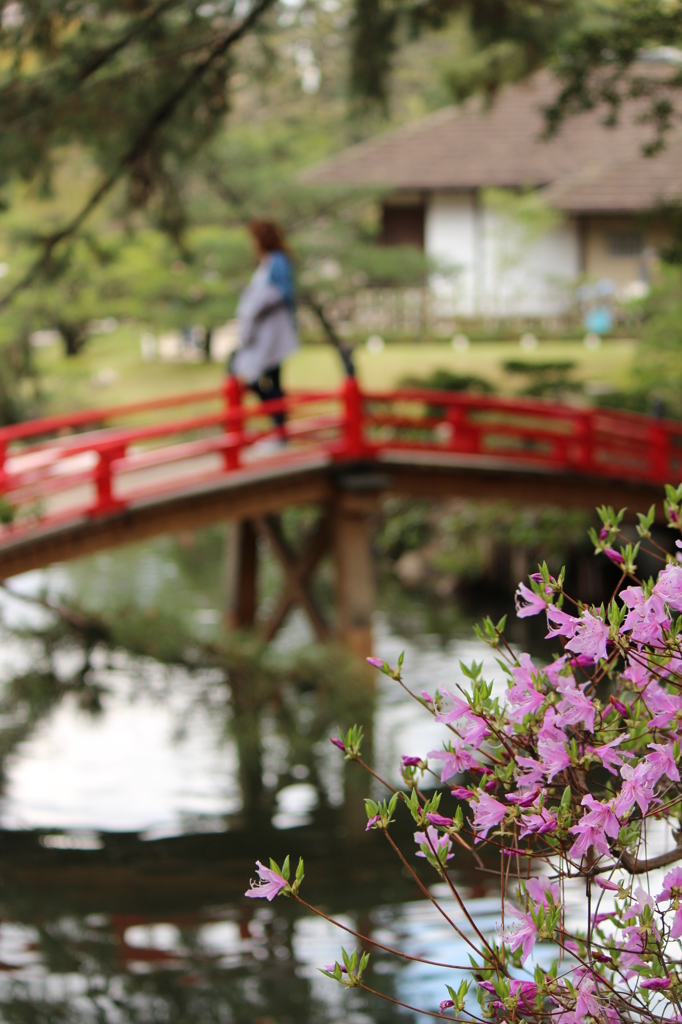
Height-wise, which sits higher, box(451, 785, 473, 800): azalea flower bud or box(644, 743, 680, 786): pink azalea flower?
box(644, 743, 680, 786): pink azalea flower

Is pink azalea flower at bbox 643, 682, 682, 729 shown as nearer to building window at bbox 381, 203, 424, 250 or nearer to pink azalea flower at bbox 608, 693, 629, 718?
pink azalea flower at bbox 608, 693, 629, 718

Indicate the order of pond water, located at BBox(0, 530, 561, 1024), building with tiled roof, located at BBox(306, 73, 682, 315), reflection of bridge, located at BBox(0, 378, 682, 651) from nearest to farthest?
pond water, located at BBox(0, 530, 561, 1024), reflection of bridge, located at BBox(0, 378, 682, 651), building with tiled roof, located at BBox(306, 73, 682, 315)

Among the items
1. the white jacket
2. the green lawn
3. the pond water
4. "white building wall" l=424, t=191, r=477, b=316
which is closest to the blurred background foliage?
the white jacket

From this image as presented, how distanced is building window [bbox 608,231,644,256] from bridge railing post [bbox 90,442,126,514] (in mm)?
19021

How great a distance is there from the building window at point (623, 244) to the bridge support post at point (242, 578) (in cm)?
1603

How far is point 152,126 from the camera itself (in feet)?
27.5

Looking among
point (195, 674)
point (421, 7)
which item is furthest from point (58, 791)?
point (421, 7)

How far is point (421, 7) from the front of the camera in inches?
344

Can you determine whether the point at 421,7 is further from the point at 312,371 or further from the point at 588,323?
the point at 588,323

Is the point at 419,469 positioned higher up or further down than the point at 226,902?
higher up

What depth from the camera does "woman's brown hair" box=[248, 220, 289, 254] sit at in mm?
8461

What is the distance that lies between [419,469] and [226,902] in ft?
13.1

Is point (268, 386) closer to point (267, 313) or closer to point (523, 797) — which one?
point (267, 313)

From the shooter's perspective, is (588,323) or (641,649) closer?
(641,649)
